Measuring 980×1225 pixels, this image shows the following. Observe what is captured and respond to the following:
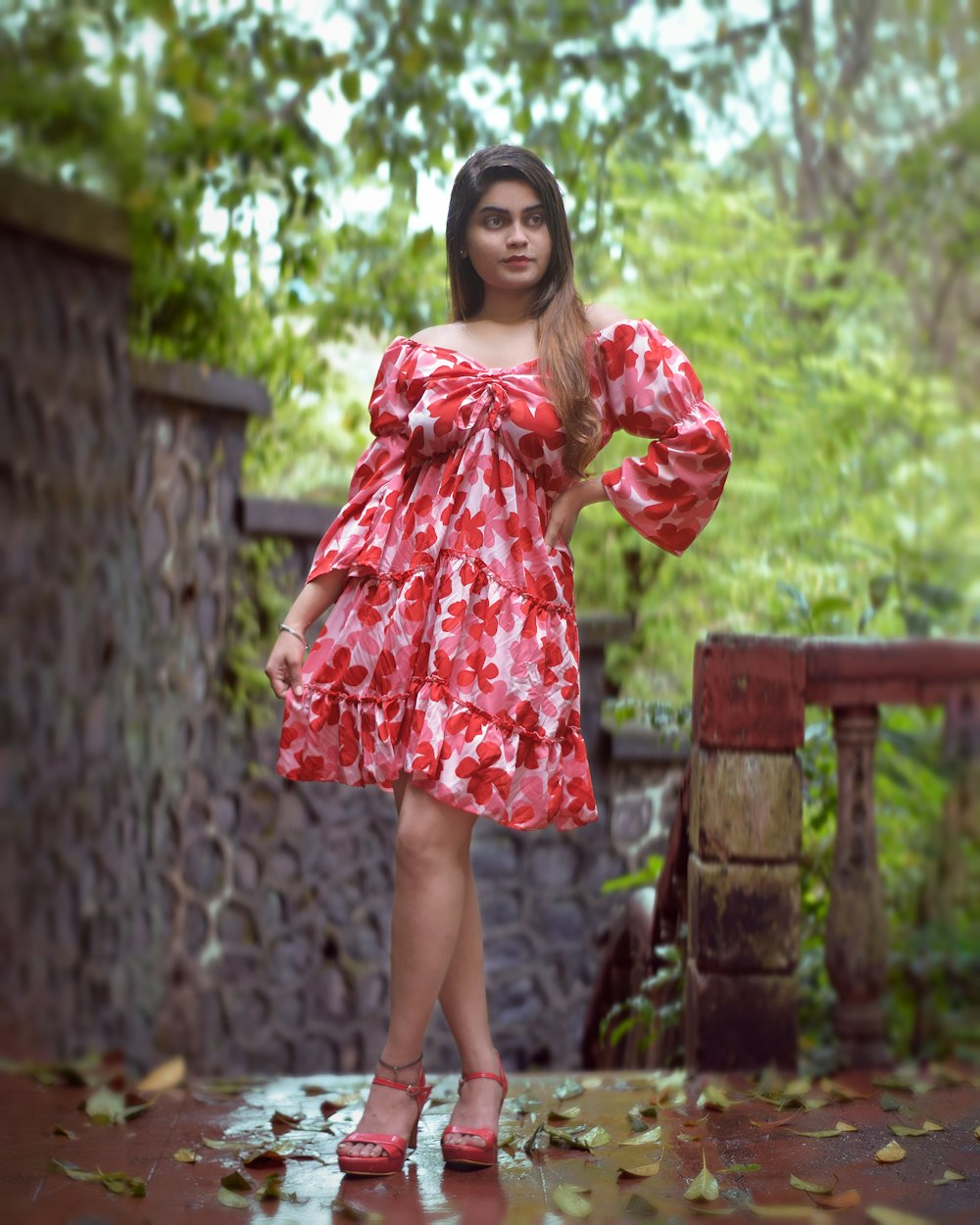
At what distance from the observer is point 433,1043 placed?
16.2ft

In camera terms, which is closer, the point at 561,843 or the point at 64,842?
the point at 64,842

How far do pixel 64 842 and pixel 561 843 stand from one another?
194cm

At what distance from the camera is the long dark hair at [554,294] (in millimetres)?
1991

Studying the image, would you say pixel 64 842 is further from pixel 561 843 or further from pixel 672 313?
pixel 672 313

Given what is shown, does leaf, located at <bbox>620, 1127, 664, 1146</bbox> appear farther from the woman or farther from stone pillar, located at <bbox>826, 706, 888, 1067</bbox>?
stone pillar, located at <bbox>826, 706, 888, 1067</bbox>

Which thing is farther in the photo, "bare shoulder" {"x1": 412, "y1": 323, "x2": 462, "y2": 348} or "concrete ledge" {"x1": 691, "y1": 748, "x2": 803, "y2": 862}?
"concrete ledge" {"x1": 691, "y1": 748, "x2": 803, "y2": 862}

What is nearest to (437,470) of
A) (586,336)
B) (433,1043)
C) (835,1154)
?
(586,336)

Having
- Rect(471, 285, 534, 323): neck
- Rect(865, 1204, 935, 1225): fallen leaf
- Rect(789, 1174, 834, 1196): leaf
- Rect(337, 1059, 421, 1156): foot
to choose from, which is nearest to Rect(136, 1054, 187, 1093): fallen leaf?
Rect(337, 1059, 421, 1156): foot

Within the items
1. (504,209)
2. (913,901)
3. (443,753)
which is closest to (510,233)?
(504,209)

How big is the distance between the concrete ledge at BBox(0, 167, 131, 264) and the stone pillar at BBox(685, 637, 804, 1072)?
1923mm

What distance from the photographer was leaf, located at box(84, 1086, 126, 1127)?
224cm

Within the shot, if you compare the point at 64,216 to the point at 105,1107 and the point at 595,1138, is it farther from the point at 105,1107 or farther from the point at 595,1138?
the point at 595,1138

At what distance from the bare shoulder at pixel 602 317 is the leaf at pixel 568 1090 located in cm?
138

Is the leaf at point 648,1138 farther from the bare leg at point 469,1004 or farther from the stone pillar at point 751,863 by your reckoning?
the stone pillar at point 751,863
